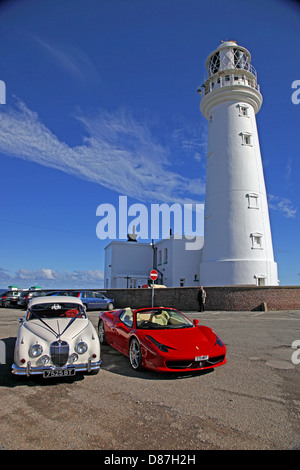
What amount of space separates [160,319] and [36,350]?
9.71 ft

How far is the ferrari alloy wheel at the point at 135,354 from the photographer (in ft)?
20.4

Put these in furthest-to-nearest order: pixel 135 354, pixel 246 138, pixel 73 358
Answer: pixel 246 138 < pixel 135 354 < pixel 73 358

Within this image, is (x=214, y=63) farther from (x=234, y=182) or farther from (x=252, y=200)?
(x=252, y=200)

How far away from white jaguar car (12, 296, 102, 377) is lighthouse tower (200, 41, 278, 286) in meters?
19.0

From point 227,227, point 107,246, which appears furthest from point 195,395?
point 107,246

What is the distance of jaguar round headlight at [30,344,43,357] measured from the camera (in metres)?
5.46

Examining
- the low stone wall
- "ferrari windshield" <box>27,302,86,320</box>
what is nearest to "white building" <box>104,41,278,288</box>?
the low stone wall

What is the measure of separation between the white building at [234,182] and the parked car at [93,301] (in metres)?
7.66

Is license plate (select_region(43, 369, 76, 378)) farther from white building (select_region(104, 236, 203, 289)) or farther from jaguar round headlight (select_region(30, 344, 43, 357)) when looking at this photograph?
white building (select_region(104, 236, 203, 289))

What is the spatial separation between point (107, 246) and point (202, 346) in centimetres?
3516

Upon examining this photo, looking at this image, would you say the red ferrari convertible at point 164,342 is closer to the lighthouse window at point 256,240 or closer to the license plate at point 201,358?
the license plate at point 201,358

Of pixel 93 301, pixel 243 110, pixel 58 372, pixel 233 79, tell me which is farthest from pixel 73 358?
pixel 233 79

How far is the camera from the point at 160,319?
751cm

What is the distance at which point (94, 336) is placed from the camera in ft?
20.3
